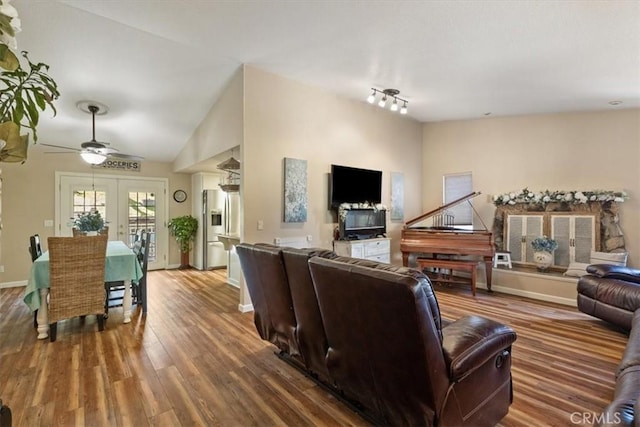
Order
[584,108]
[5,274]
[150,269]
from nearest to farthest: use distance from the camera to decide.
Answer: [584,108] → [5,274] → [150,269]

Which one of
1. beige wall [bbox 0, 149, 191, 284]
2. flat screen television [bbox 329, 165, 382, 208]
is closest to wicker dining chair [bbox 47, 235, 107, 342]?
flat screen television [bbox 329, 165, 382, 208]

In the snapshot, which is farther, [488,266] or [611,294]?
[488,266]

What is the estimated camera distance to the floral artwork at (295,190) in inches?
182

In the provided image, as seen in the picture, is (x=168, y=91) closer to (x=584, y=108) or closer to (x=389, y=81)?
(x=389, y=81)

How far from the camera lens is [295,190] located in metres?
4.70

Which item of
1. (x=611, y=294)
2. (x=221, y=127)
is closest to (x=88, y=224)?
(x=221, y=127)

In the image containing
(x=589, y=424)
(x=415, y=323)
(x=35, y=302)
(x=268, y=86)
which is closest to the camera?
(x=415, y=323)

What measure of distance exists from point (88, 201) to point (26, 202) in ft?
3.02

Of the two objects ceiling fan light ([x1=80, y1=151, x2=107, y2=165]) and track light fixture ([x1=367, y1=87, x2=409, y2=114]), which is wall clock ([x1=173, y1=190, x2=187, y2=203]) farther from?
track light fixture ([x1=367, y1=87, x2=409, y2=114])

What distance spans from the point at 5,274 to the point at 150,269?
2313 mm

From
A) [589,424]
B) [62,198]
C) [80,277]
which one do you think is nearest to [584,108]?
[589,424]

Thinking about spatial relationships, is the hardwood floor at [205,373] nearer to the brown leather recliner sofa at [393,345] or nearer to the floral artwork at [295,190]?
the brown leather recliner sofa at [393,345]

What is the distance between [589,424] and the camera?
2064 millimetres

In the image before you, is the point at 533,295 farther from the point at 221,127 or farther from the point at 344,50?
the point at 221,127
